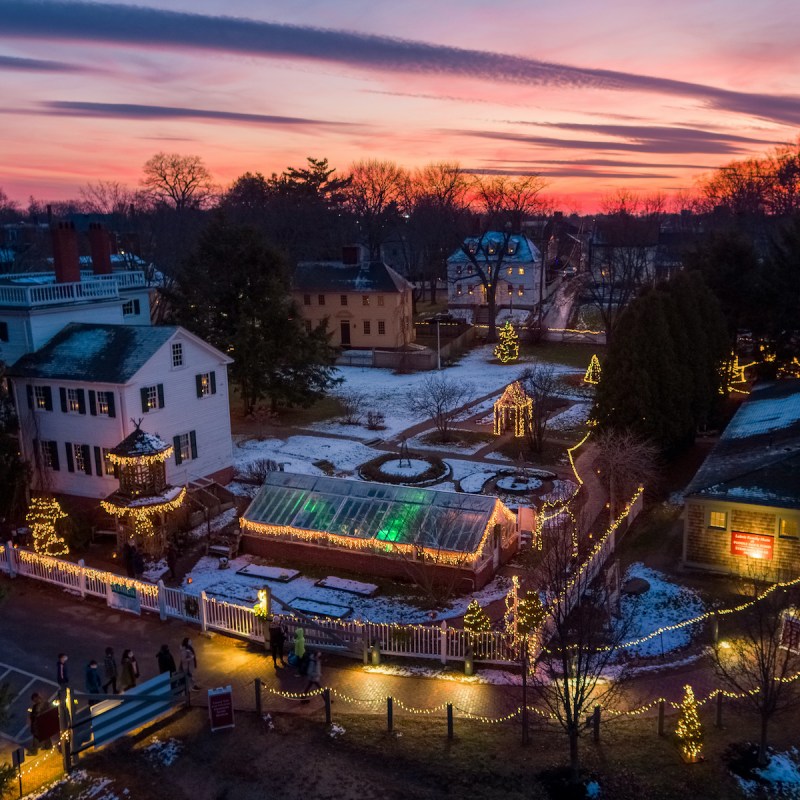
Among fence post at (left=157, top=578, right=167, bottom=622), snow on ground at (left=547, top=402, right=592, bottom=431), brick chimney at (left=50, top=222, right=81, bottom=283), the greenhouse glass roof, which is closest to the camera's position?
fence post at (left=157, top=578, right=167, bottom=622)

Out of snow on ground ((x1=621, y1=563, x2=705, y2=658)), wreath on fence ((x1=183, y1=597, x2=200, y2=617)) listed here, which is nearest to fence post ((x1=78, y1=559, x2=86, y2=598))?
wreath on fence ((x1=183, y1=597, x2=200, y2=617))

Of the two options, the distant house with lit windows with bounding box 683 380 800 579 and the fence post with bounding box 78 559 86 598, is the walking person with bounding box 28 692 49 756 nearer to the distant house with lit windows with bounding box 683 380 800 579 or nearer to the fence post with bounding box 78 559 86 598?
the fence post with bounding box 78 559 86 598

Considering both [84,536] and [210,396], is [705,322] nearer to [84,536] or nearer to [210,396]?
[210,396]

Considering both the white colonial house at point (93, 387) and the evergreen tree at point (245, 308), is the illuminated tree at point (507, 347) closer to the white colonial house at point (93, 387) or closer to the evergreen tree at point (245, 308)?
the evergreen tree at point (245, 308)

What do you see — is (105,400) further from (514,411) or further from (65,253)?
(514,411)

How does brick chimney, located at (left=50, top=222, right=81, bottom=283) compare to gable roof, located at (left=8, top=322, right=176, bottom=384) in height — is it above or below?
above

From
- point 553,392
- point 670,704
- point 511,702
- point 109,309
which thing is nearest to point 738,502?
point 670,704

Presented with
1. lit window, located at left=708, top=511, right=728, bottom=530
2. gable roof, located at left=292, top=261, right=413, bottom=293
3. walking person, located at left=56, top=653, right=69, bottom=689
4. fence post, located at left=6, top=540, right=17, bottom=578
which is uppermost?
gable roof, located at left=292, top=261, right=413, bottom=293
